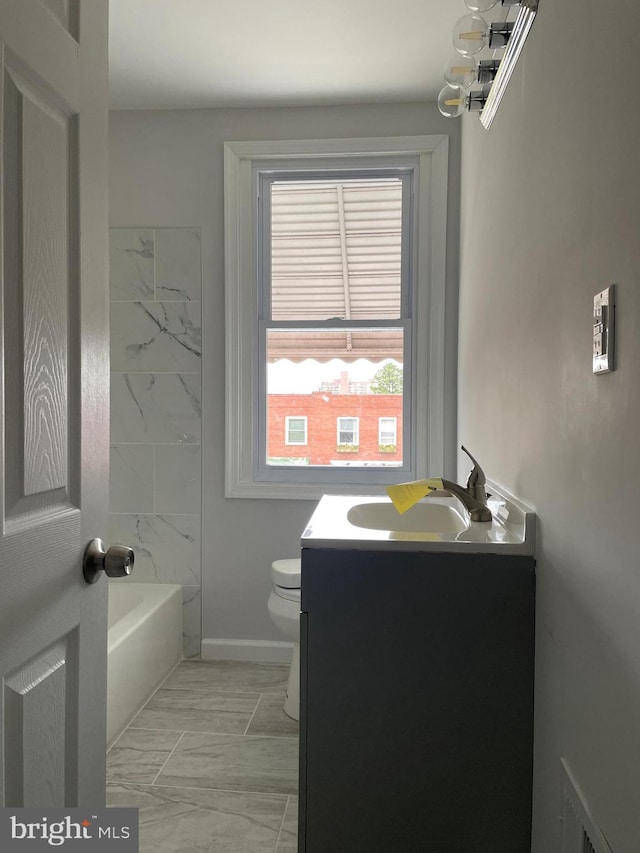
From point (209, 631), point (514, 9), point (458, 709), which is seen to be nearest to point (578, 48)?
point (514, 9)

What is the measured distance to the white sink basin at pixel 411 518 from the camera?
7.36 ft

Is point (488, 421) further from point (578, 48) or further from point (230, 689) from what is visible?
point (230, 689)

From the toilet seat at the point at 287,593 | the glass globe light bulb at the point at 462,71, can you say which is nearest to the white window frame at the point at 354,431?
the toilet seat at the point at 287,593

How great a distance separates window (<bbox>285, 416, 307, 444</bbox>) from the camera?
131 inches

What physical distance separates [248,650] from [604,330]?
2617 millimetres

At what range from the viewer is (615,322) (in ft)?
3.43

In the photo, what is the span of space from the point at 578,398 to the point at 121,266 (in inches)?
100

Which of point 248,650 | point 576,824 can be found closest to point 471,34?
point 576,824

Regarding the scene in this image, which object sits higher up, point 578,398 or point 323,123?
point 323,123

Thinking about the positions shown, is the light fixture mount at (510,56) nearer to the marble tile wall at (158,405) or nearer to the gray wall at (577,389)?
the gray wall at (577,389)

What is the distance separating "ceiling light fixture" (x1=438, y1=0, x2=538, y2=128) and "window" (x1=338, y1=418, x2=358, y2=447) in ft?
4.91

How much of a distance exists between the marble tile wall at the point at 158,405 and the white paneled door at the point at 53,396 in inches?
83.0

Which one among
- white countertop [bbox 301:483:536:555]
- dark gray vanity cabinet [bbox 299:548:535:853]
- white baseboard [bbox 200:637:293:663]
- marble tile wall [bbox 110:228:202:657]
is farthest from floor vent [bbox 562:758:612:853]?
marble tile wall [bbox 110:228:202:657]

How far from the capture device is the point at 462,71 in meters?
1.99
